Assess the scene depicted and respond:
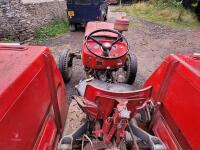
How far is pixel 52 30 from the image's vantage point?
8344mm

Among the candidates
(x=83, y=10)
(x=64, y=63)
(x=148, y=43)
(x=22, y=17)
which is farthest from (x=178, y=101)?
(x=83, y=10)

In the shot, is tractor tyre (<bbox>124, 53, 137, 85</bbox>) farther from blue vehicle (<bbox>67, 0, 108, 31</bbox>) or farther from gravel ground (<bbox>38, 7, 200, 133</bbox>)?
blue vehicle (<bbox>67, 0, 108, 31</bbox>)

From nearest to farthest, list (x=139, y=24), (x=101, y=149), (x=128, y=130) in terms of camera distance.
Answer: (x=101, y=149) → (x=128, y=130) → (x=139, y=24)

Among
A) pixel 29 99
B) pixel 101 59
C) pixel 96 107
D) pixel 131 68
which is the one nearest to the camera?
pixel 29 99

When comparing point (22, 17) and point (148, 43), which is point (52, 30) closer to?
point (22, 17)

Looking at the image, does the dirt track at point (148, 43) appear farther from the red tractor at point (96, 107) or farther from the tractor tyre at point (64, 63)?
the red tractor at point (96, 107)

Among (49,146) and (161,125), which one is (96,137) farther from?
(161,125)

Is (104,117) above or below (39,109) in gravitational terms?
below

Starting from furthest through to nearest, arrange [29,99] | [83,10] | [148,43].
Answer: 1. [83,10]
2. [148,43]
3. [29,99]

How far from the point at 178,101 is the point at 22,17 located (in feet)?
20.8

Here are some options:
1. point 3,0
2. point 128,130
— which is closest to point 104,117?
point 128,130

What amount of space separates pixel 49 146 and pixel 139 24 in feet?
29.8

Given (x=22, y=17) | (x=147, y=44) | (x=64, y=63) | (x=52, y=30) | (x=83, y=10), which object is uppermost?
(x=83, y=10)

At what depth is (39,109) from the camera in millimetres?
1941
